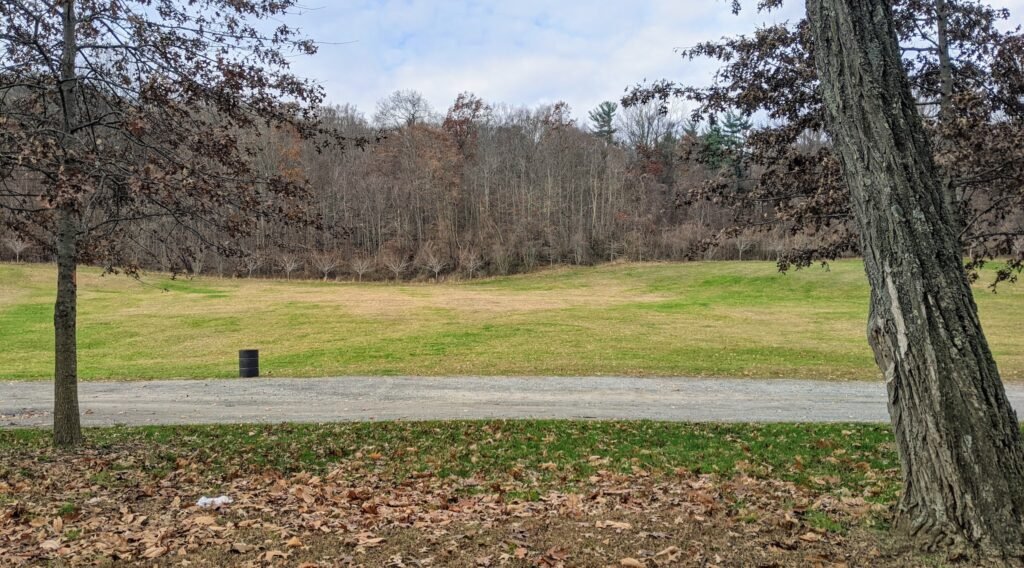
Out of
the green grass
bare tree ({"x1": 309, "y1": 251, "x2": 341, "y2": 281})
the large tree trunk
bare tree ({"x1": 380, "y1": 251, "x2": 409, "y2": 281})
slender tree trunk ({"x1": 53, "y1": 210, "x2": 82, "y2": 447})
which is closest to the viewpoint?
the large tree trunk

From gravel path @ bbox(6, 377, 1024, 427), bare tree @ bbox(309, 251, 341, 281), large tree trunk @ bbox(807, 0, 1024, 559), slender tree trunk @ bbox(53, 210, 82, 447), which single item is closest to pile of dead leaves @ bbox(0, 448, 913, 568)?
large tree trunk @ bbox(807, 0, 1024, 559)

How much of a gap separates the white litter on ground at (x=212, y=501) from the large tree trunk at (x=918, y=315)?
5257 mm

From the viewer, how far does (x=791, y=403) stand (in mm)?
11570

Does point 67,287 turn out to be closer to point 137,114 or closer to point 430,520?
point 137,114

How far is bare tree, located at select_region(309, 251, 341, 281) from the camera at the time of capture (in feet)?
184

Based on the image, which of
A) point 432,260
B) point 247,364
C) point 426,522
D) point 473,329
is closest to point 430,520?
point 426,522

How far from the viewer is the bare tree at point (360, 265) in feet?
187

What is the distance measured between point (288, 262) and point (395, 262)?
30.7ft

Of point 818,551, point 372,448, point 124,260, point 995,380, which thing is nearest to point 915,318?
point 995,380

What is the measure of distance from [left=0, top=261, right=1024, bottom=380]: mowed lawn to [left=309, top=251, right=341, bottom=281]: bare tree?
10.7 meters

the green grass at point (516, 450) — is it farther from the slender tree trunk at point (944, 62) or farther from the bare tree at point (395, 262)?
the bare tree at point (395, 262)

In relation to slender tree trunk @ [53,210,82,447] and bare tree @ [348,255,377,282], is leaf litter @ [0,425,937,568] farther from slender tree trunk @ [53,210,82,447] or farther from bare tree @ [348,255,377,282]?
bare tree @ [348,255,377,282]

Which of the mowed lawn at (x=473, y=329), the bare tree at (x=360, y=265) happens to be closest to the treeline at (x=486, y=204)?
the bare tree at (x=360, y=265)

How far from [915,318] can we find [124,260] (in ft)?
27.4
